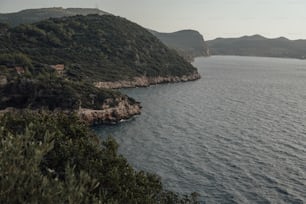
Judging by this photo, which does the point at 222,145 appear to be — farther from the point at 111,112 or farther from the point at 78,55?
the point at 78,55

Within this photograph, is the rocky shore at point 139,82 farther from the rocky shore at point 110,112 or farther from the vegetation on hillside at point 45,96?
the vegetation on hillside at point 45,96

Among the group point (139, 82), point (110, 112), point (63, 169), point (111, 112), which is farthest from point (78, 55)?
point (63, 169)

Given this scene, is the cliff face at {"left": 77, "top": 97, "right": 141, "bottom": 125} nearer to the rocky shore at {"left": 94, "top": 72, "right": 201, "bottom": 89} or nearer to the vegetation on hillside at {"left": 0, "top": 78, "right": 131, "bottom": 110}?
the vegetation on hillside at {"left": 0, "top": 78, "right": 131, "bottom": 110}

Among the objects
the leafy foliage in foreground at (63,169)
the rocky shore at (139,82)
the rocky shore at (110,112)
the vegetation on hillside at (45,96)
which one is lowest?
the rocky shore at (139,82)

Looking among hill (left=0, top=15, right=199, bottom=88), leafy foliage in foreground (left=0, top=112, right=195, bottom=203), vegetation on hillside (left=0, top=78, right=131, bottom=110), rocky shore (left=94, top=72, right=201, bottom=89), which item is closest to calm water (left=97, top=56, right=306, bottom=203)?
vegetation on hillside (left=0, top=78, right=131, bottom=110)

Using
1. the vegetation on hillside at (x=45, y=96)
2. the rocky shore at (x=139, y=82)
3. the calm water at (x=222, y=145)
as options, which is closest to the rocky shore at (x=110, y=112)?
the vegetation on hillside at (x=45, y=96)
